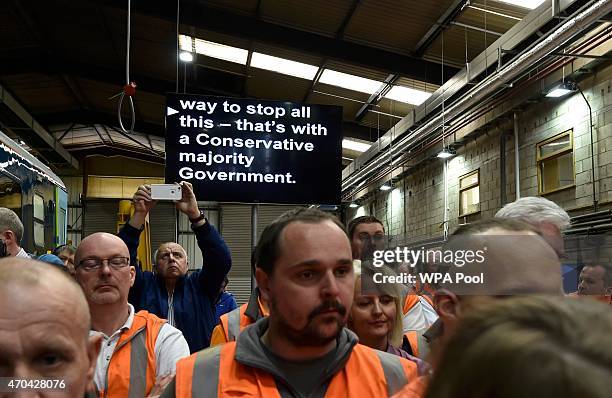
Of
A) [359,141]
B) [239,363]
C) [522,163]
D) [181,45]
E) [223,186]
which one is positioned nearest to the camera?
[239,363]

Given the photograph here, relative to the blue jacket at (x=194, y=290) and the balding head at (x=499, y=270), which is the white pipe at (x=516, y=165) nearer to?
the blue jacket at (x=194, y=290)

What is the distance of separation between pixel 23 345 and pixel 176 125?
3.91m

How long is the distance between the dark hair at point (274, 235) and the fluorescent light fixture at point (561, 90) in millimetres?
7993

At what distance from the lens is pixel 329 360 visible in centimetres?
202

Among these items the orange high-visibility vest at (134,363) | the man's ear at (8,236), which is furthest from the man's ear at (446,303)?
the man's ear at (8,236)

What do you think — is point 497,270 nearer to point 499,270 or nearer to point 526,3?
point 499,270

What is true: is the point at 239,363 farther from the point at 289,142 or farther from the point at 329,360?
the point at 289,142

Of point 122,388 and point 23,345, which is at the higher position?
point 23,345

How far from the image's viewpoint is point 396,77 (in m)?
11.9

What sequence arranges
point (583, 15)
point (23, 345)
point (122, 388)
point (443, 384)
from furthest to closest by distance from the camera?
point (583, 15) → point (122, 388) → point (23, 345) → point (443, 384)

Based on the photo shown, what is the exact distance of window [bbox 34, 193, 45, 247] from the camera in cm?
879

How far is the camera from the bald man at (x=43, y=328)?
1358 millimetres

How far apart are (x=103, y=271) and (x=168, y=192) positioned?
0.74m

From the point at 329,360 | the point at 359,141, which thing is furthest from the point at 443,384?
the point at 359,141
